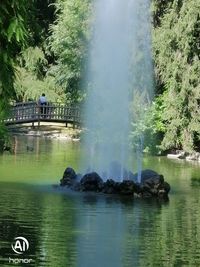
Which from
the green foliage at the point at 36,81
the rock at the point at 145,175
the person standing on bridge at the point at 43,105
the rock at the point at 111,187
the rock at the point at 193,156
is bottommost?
the rock at the point at 111,187

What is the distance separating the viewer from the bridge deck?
3462 cm

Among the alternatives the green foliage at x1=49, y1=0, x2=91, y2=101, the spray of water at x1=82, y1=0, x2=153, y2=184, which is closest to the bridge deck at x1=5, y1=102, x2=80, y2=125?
the green foliage at x1=49, y1=0, x2=91, y2=101

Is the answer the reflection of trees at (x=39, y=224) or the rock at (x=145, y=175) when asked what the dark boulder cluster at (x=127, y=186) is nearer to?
the rock at (x=145, y=175)

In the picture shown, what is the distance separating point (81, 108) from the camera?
1437 inches

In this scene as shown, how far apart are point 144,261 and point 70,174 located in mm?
7554

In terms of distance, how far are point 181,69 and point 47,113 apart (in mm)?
9931

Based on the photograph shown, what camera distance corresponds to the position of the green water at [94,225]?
9.91 meters

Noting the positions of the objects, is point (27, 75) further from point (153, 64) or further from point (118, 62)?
point (118, 62)

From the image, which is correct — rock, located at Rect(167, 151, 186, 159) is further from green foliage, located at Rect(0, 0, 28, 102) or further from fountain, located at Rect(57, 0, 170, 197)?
green foliage, located at Rect(0, 0, 28, 102)

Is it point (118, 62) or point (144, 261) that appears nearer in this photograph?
point (144, 261)

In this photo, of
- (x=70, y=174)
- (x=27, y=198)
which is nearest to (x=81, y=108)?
(x=70, y=174)

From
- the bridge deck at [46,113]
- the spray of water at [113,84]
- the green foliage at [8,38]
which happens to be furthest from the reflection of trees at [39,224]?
the bridge deck at [46,113]

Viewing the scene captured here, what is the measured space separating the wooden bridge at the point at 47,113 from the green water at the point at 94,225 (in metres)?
15.1

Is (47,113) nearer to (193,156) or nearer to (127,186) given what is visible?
(193,156)
